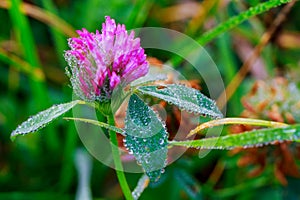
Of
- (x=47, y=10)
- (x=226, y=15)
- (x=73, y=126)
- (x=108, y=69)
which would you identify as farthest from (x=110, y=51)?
(x=226, y=15)

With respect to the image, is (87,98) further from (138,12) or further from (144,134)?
(138,12)

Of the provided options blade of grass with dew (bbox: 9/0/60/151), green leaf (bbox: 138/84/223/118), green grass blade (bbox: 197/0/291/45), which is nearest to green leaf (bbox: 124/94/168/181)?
green leaf (bbox: 138/84/223/118)

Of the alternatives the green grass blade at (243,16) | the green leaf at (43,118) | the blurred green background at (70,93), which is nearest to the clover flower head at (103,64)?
the green leaf at (43,118)

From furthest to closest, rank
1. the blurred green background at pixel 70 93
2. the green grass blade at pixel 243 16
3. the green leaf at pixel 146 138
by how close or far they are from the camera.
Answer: the blurred green background at pixel 70 93, the green grass blade at pixel 243 16, the green leaf at pixel 146 138

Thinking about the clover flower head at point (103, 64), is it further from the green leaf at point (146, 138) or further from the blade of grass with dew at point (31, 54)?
the blade of grass with dew at point (31, 54)

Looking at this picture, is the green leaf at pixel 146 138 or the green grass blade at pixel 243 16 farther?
the green grass blade at pixel 243 16

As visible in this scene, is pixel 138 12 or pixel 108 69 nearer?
pixel 108 69

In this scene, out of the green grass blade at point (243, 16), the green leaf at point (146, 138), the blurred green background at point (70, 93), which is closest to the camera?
the green leaf at point (146, 138)
